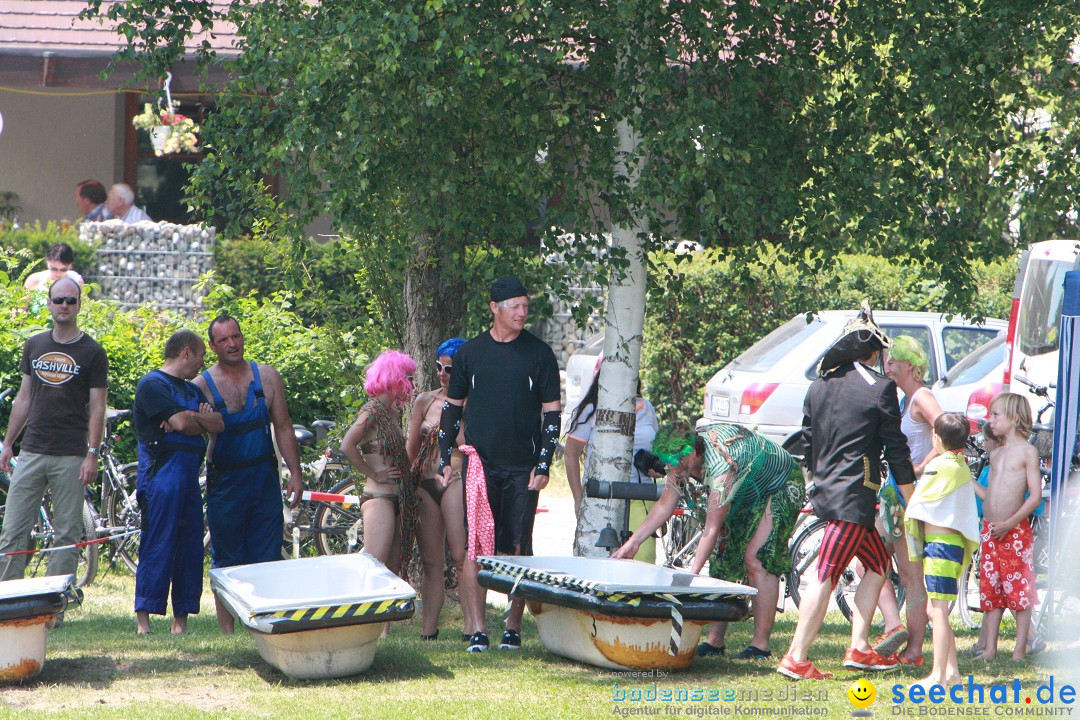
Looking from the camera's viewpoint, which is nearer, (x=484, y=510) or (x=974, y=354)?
(x=484, y=510)

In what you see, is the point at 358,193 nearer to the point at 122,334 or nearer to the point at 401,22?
the point at 401,22

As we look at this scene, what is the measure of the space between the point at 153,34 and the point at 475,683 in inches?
158

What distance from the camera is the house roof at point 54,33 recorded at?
Answer: 1446 cm

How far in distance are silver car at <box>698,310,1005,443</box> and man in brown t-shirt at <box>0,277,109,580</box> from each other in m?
5.88

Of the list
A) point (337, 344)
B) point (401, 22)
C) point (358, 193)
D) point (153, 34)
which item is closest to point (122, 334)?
point (337, 344)

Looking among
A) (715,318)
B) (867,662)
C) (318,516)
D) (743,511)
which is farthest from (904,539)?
(715,318)

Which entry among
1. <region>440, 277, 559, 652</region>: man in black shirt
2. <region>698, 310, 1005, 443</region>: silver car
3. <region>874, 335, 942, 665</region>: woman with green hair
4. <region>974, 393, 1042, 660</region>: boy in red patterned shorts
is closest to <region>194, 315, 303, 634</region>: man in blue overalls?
<region>440, 277, 559, 652</region>: man in black shirt

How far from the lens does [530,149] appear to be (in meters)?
7.02

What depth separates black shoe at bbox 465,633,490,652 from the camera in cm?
644

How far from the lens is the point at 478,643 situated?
255 inches

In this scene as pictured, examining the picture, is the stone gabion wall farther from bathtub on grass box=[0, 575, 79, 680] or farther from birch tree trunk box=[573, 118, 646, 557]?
bathtub on grass box=[0, 575, 79, 680]

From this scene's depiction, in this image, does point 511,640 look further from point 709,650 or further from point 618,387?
point 618,387

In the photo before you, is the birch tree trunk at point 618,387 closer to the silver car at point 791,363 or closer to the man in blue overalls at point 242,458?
the man in blue overalls at point 242,458

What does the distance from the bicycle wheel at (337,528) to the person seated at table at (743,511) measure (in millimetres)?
3014
